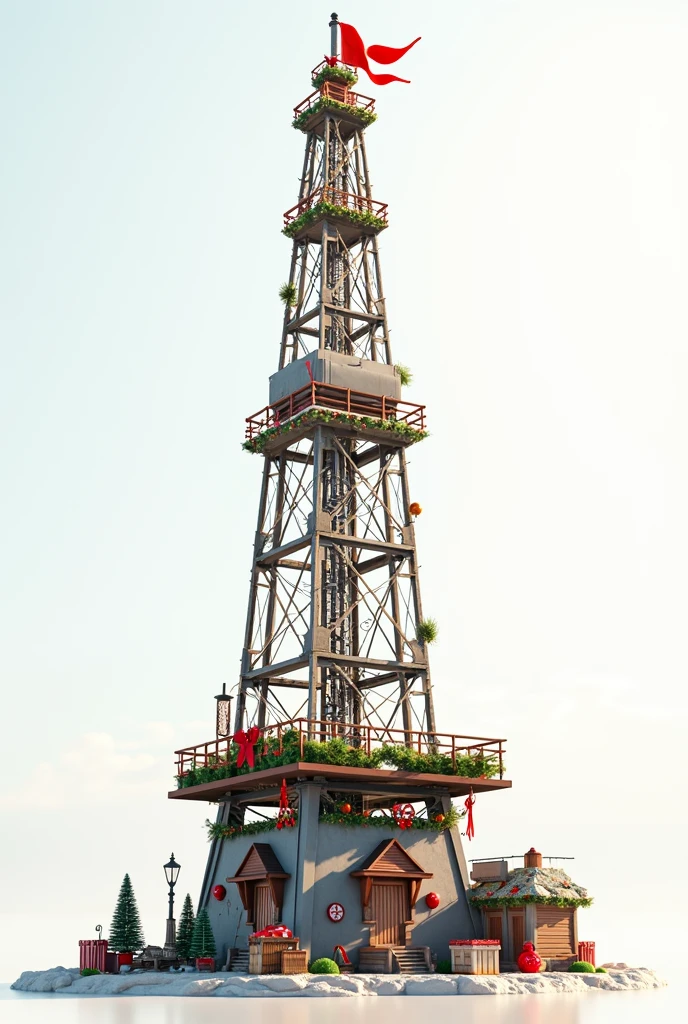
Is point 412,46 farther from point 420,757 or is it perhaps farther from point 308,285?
point 420,757

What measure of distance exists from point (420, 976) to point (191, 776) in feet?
38.2

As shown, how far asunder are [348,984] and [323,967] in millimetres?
2059

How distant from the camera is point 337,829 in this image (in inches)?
1668

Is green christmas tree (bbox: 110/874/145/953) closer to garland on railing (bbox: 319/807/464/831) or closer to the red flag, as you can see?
garland on railing (bbox: 319/807/464/831)

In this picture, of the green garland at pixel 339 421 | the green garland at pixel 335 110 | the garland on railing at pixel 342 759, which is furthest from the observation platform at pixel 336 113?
the garland on railing at pixel 342 759

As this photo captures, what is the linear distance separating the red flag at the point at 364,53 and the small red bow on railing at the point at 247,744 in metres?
25.4

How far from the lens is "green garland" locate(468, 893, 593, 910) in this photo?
1664 inches

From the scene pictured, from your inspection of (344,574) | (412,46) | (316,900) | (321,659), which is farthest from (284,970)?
(412,46)

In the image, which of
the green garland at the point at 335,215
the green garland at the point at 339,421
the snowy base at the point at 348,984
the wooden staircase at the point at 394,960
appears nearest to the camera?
the snowy base at the point at 348,984

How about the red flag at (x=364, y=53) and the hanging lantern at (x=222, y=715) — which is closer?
the hanging lantern at (x=222, y=715)

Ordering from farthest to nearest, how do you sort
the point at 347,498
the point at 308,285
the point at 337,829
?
1. the point at 308,285
2. the point at 347,498
3. the point at 337,829

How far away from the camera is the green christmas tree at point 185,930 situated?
43906mm

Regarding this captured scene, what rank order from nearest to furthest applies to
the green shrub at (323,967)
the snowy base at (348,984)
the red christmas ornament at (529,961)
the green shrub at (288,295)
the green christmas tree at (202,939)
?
the snowy base at (348,984), the green shrub at (323,967), the red christmas ornament at (529,961), the green christmas tree at (202,939), the green shrub at (288,295)

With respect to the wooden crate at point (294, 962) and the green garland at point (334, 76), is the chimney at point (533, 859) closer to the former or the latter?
the wooden crate at point (294, 962)
